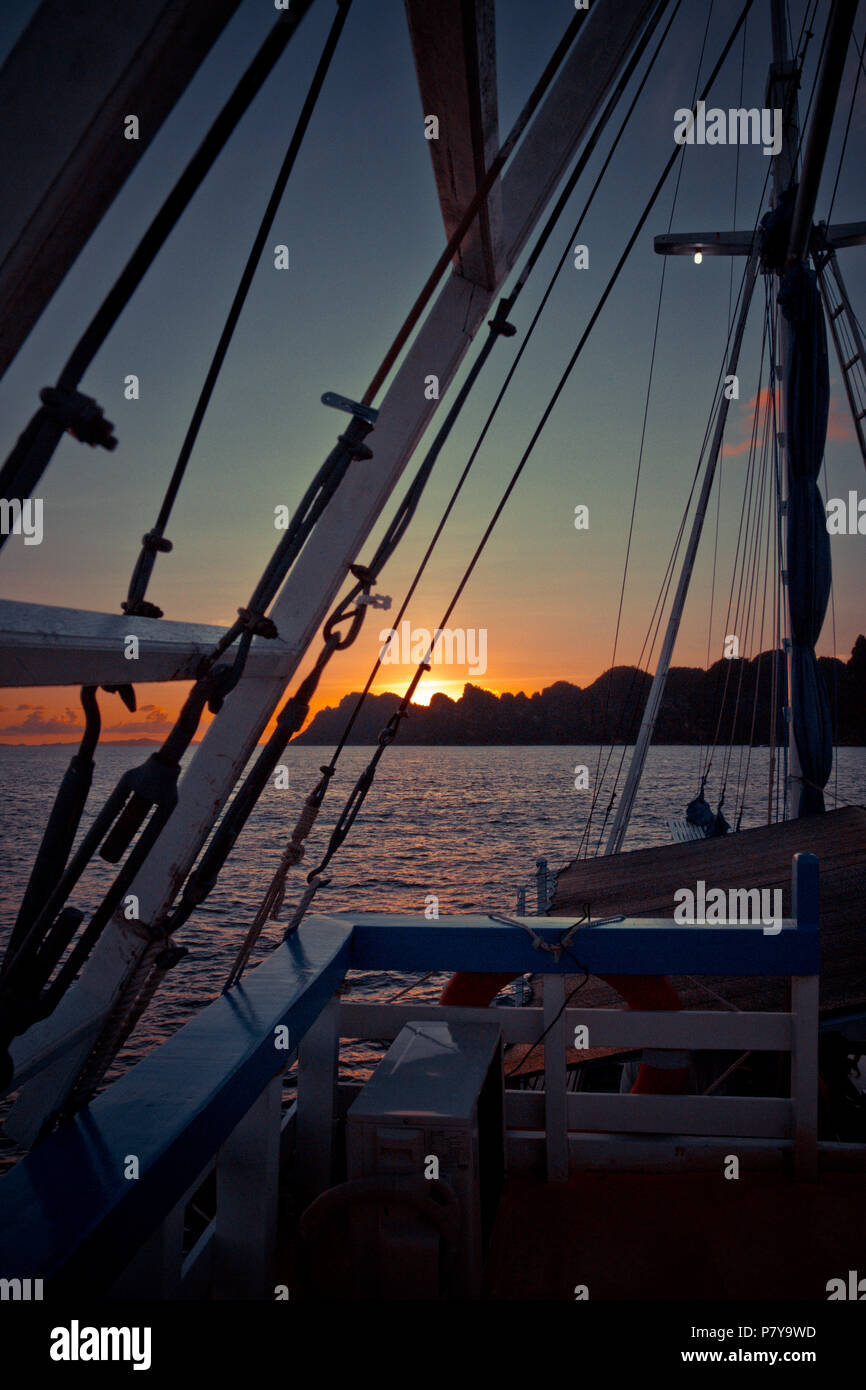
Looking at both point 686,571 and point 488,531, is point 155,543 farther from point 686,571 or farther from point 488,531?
point 686,571

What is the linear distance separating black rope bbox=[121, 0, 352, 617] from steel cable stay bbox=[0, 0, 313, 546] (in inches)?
18.7

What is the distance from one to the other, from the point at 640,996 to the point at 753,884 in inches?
140

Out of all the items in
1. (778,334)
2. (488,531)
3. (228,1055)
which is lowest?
(228,1055)

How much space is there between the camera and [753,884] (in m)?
6.64

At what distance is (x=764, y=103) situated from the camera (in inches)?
433

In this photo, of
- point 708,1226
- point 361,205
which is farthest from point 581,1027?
point 361,205

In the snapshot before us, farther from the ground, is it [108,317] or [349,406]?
[349,406]

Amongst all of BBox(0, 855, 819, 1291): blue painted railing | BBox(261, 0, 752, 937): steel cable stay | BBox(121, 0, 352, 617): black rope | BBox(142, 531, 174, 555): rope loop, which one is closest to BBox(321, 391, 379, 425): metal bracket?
BBox(121, 0, 352, 617): black rope

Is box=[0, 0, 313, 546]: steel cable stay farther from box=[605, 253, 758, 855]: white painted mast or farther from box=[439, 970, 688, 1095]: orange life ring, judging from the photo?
box=[605, 253, 758, 855]: white painted mast

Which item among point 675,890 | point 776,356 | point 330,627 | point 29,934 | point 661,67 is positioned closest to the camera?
point 29,934

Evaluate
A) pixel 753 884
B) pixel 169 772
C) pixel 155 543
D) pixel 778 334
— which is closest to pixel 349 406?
pixel 155 543

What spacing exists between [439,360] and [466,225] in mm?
479

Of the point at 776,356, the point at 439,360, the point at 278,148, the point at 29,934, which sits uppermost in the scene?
the point at 776,356

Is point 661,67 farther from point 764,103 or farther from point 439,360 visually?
point 764,103
